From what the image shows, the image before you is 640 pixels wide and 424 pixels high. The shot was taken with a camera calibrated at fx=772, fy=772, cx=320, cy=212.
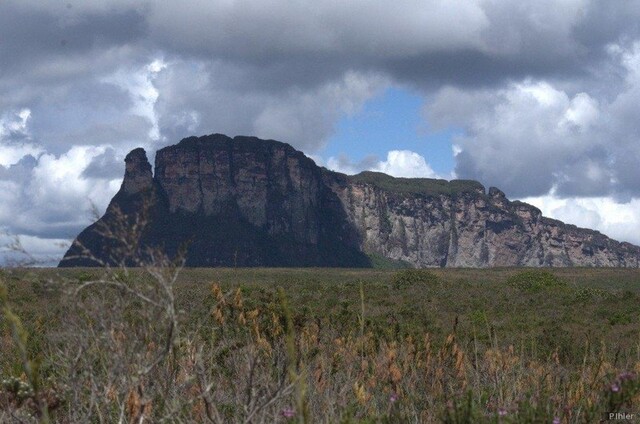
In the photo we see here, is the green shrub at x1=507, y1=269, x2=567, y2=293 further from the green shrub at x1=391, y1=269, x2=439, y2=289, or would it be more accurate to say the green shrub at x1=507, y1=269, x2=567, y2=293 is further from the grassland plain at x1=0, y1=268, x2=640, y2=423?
the grassland plain at x1=0, y1=268, x2=640, y2=423

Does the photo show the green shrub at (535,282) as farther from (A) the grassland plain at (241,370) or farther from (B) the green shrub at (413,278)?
(A) the grassland plain at (241,370)

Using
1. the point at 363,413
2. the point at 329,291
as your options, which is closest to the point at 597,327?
the point at 329,291

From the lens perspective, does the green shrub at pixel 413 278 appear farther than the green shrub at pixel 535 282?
Yes

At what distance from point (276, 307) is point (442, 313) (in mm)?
22388

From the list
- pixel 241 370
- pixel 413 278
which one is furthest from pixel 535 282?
pixel 241 370

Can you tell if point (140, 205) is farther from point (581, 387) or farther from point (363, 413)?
point (581, 387)

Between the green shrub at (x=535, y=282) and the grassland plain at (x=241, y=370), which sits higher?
the green shrub at (x=535, y=282)

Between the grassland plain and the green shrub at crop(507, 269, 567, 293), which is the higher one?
the green shrub at crop(507, 269, 567, 293)

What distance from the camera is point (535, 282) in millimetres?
47531

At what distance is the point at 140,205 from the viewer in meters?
2.88

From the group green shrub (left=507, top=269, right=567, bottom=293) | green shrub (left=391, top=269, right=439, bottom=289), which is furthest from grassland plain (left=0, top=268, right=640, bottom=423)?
green shrub (left=391, top=269, right=439, bottom=289)

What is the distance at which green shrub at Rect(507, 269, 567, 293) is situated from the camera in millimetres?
44275

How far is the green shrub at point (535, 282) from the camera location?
4428 centimetres

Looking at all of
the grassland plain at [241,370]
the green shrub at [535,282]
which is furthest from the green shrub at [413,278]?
the grassland plain at [241,370]
